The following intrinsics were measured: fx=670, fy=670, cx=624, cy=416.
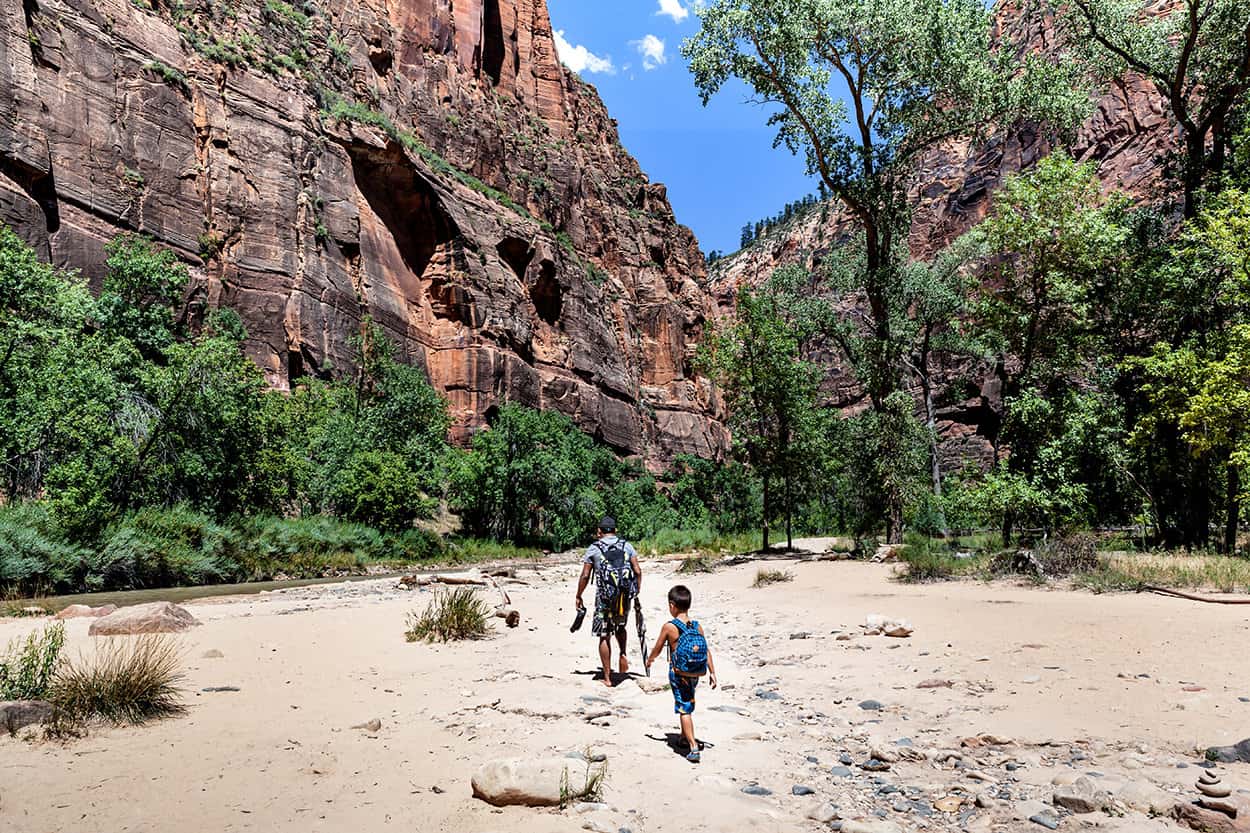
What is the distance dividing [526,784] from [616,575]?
3.48 metres

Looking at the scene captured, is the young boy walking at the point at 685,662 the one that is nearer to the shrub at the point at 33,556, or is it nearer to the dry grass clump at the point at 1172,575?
the dry grass clump at the point at 1172,575

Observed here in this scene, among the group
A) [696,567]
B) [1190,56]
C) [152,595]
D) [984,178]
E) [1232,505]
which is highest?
[984,178]

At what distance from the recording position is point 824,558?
1947 cm

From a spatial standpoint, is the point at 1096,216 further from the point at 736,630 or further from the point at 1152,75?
the point at 736,630

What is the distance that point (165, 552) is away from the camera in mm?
19125

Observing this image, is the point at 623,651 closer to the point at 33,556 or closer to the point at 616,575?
the point at 616,575

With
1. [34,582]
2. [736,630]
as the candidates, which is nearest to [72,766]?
[736,630]

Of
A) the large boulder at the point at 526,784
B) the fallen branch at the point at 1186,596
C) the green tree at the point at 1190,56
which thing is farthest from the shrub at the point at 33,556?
the green tree at the point at 1190,56

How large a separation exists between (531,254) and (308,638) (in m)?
60.1

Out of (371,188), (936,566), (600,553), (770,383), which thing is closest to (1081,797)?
(600,553)

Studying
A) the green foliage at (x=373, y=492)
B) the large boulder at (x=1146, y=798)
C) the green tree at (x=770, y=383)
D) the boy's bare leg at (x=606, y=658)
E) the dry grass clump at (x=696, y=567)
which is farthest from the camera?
the green foliage at (x=373, y=492)

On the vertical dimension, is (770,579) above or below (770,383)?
below

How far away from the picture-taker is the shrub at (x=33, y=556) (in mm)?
14898

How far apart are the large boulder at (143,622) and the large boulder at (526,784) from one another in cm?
665
